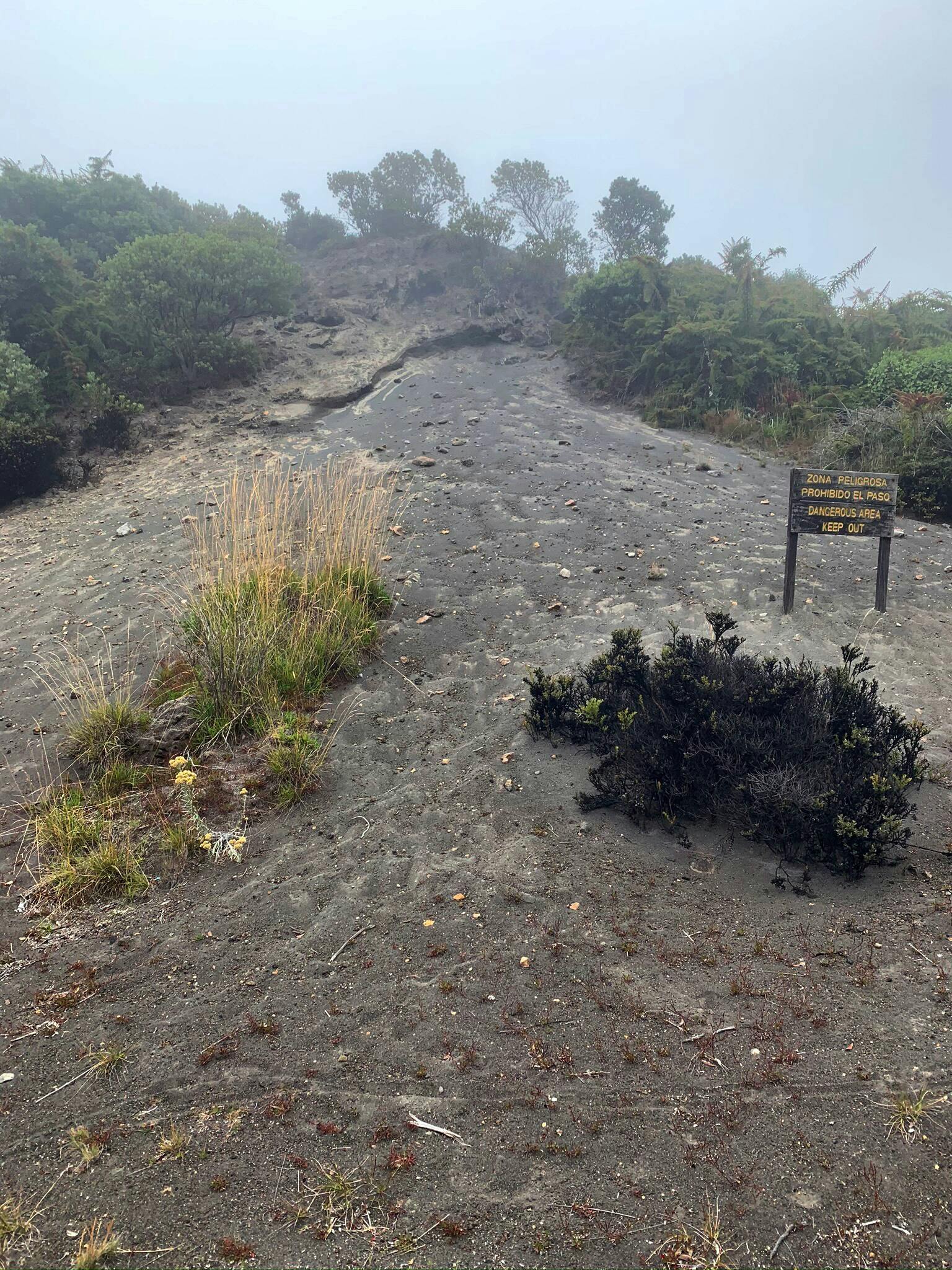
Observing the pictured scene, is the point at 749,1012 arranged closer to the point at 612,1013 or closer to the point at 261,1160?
the point at 612,1013

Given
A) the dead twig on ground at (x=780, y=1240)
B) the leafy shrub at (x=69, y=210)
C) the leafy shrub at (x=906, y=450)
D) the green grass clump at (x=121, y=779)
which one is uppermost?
the leafy shrub at (x=69, y=210)

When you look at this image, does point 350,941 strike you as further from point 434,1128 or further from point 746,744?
point 746,744

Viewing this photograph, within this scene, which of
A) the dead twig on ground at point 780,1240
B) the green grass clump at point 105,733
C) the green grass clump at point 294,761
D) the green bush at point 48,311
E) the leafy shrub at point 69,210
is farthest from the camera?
the leafy shrub at point 69,210

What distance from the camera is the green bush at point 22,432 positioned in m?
11.2

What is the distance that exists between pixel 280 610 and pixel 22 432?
8190mm

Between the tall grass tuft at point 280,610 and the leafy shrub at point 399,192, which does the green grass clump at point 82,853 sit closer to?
the tall grass tuft at point 280,610

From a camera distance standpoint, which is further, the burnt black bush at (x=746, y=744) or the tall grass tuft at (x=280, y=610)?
the tall grass tuft at (x=280, y=610)

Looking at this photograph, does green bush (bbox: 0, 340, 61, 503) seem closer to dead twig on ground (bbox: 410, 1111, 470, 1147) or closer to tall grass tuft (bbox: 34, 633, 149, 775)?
tall grass tuft (bbox: 34, 633, 149, 775)

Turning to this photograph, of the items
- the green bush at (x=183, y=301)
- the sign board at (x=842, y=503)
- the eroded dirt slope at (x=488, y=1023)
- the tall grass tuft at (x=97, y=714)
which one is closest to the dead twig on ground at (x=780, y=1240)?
the eroded dirt slope at (x=488, y=1023)

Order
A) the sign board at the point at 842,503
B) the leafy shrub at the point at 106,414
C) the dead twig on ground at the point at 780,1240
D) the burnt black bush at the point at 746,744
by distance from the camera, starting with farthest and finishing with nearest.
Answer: the leafy shrub at the point at 106,414, the sign board at the point at 842,503, the burnt black bush at the point at 746,744, the dead twig on ground at the point at 780,1240

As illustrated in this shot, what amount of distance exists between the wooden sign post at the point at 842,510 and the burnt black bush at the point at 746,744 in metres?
1.87

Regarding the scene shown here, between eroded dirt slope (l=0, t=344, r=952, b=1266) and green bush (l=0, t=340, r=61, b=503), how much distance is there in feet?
21.1

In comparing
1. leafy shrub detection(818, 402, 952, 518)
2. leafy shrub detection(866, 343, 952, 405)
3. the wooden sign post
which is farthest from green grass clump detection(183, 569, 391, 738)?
leafy shrub detection(866, 343, 952, 405)

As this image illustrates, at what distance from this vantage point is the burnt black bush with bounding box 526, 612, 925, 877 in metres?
3.84
